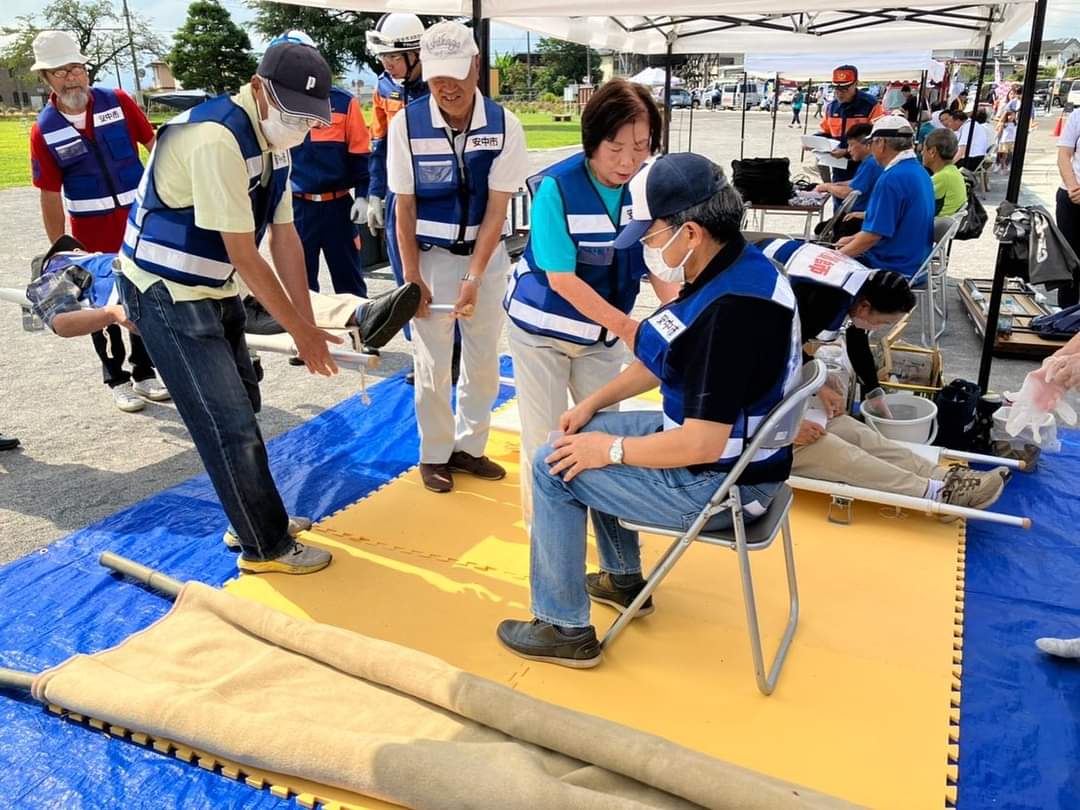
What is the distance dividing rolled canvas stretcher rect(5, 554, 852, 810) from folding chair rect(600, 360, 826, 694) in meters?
0.46

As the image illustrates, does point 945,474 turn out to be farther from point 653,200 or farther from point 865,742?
point 653,200

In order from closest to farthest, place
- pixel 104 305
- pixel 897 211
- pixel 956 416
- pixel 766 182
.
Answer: pixel 104 305
pixel 956 416
pixel 897 211
pixel 766 182

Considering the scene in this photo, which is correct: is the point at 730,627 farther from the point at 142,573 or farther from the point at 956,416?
the point at 142,573

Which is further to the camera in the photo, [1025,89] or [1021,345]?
[1021,345]

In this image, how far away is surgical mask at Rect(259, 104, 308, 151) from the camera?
106 inches

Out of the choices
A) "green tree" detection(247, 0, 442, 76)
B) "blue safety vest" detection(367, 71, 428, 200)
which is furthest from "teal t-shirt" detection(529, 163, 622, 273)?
"green tree" detection(247, 0, 442, 76)

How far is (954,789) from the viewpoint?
2.22 m

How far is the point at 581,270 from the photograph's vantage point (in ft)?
9.71

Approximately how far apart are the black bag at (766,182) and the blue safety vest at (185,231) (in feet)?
21.3

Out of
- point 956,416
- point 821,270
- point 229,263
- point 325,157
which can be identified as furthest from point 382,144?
point 956,416

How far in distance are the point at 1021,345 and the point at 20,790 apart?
20.1 ft

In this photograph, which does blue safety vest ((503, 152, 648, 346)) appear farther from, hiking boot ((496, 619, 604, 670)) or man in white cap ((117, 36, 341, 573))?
hiking boot ((496, 619, 604, 670))

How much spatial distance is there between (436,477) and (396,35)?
2399 millimetres

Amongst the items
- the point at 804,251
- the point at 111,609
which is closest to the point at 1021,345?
the point at 804,251
